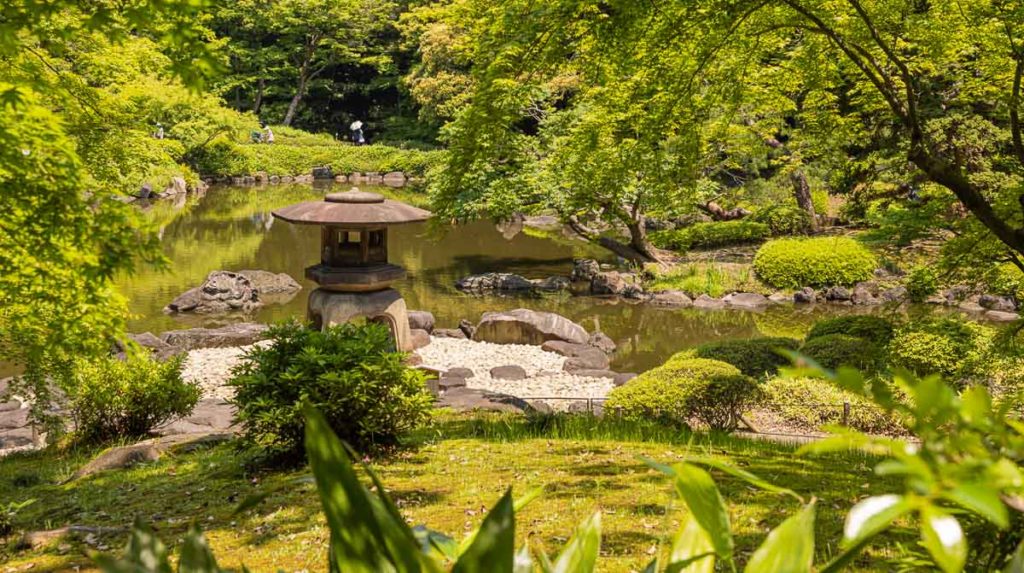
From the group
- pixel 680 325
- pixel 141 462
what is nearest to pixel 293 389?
pixel 141 462

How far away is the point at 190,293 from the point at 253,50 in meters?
30.5

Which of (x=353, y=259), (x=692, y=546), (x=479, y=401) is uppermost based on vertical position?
(x=692, y=546)

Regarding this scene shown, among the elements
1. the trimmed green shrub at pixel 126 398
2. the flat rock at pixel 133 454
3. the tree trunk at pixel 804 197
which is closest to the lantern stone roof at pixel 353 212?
the trimmed green shrub at pixel 126 398

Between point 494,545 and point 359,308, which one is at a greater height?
point 494,545

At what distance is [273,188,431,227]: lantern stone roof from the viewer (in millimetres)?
12422

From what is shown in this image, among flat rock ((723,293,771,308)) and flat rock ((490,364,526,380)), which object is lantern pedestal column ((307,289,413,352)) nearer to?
flat rock ((490,364,526,380))

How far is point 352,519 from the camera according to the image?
1.08 metres

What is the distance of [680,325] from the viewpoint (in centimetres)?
1780

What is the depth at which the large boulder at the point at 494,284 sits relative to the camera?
67.6 feet

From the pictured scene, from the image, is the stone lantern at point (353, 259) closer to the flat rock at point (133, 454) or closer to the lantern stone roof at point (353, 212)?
the lantern stone roof at point (353, 212)

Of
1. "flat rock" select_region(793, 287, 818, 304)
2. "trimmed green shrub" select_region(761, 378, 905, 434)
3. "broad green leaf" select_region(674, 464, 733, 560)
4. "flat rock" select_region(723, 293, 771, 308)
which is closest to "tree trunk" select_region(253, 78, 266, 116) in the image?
"flat rock" select_region(723, 293, 771, 308)

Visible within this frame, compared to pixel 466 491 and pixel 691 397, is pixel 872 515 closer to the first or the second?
pixel 466 491

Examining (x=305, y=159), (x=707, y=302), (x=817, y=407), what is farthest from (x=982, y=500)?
(x=305, y=159)

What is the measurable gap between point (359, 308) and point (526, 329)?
4050 mm
